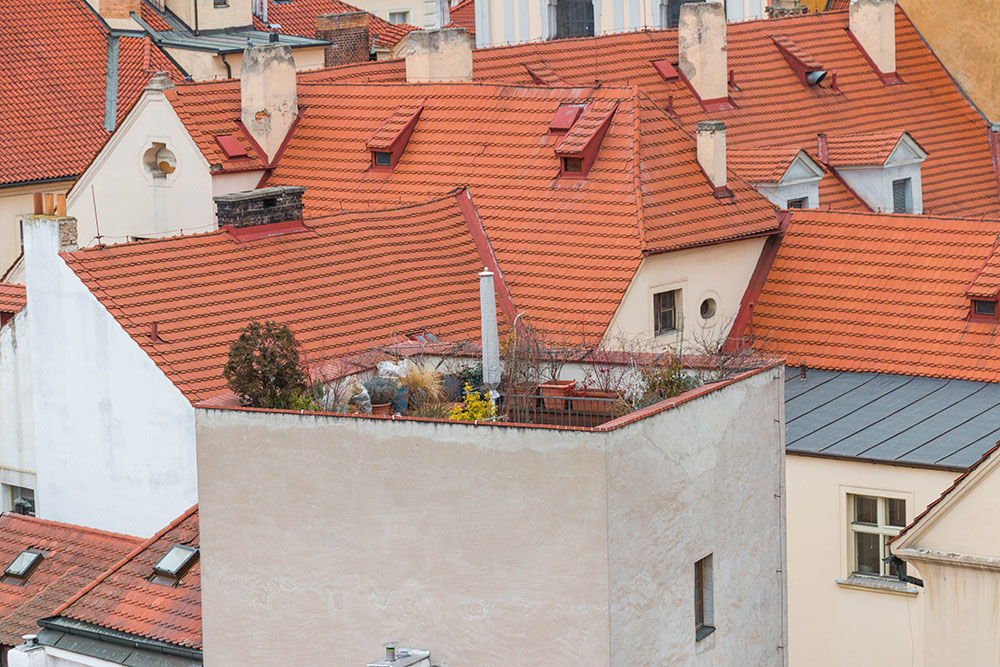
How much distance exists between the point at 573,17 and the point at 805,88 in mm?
13367

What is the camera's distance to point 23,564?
32062 millimetres

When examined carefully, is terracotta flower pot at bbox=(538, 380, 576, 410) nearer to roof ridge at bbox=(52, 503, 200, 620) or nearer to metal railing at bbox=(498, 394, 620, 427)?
metal railing at bbox=(498, 394, 620, 427)

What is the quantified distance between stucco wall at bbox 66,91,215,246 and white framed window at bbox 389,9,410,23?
40.5m

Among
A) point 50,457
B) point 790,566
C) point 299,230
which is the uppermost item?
point 299,230

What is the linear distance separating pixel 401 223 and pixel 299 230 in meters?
2.22

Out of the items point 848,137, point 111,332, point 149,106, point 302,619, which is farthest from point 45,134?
point 302,619

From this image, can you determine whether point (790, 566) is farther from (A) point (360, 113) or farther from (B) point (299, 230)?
(A) point (360, 113)

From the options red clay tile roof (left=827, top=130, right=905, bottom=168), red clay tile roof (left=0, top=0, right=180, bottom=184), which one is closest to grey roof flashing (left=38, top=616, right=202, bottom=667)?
red clay tile roof (left=827, top=130, right=905, bottom=168)

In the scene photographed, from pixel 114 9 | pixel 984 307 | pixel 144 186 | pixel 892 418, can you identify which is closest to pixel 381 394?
pixel 892 418

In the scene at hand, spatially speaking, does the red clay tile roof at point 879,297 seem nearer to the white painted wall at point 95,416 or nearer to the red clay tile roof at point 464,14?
→ the white painted wall at point 95,416

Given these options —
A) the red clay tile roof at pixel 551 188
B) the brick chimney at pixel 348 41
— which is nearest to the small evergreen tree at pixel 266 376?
the red clay tile roof at pixel 551 188

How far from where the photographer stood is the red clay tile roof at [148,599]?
28.1 m

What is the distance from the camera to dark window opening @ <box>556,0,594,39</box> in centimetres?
6097

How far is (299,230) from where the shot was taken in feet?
120
